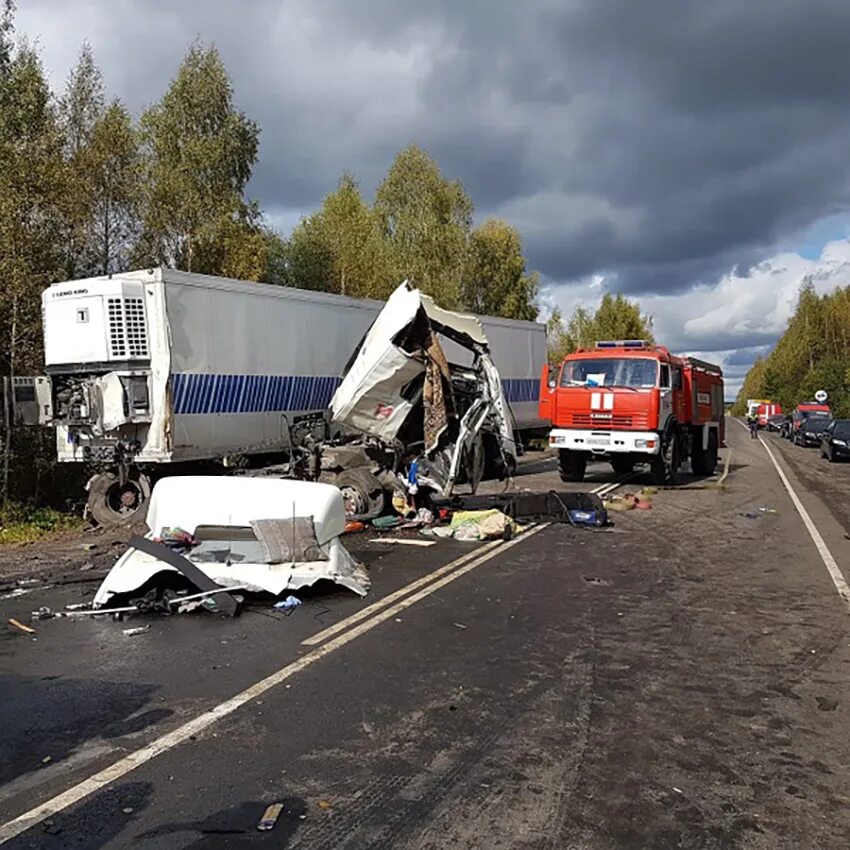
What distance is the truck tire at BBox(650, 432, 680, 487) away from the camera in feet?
59.4

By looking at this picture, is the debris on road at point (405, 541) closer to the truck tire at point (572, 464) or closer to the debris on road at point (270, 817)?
the debris on road at point (270, 817)

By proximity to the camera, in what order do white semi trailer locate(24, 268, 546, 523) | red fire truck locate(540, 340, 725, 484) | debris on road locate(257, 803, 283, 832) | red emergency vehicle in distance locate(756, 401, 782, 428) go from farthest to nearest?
red emergency vehicle in distance locate(756, 401, 782, 428) → red fire truck locate(540, 340, 725, 484) → white semi trailer locate(24, 268, 546, 523) → debris on road locate(257, 803, 283, 832)

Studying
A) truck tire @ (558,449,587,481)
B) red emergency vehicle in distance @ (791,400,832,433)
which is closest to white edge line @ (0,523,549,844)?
truck tire @ (558,449,587,481)

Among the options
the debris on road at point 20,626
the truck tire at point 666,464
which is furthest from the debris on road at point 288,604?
the truck tire at point 666,464

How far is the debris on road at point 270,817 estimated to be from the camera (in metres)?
3.59

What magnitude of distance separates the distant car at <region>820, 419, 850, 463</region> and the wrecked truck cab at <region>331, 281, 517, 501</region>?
20.2 meters

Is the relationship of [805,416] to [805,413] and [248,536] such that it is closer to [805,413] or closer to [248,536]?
[805,413]

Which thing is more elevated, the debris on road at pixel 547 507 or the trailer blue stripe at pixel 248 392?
the trailer blue stripe at pixel 248 392

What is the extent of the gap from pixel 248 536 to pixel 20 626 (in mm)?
2034

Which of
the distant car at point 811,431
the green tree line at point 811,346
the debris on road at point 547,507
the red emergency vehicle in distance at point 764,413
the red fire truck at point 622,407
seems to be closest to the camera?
the debris on road at point 547,507

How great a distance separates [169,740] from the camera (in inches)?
178

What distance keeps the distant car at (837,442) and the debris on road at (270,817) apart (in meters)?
29.3

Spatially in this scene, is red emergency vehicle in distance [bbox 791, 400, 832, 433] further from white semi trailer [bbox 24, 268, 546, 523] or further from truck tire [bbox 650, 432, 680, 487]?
white semi trailer [bbox 24, 268, 546, 523]

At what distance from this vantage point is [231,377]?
1366cm
